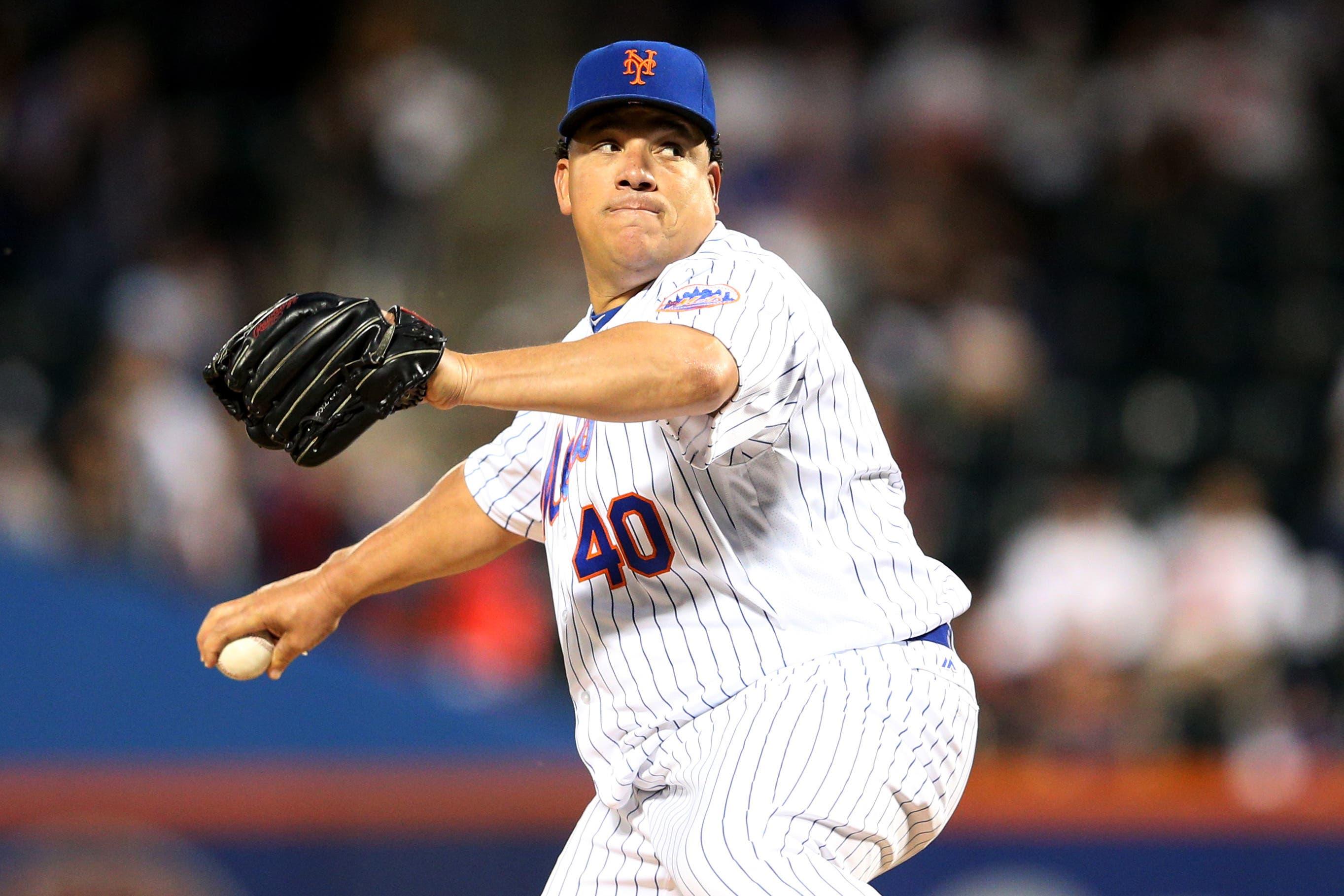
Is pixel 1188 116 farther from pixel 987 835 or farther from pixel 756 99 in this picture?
pixel 987 835

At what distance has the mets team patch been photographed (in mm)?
2432

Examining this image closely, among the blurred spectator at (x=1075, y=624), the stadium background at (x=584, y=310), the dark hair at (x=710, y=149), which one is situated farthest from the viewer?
the blurred spectator at (x=1075, y=624)

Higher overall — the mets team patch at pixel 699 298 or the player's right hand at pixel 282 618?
the mets team patch at pixel 699 298

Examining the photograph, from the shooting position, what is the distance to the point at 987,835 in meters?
5.46

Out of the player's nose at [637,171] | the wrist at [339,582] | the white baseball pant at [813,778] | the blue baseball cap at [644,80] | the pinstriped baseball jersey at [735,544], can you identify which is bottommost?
the white baseball pant at [813,778]

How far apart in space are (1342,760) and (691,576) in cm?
445

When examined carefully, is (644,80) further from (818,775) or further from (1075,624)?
(1075,624)

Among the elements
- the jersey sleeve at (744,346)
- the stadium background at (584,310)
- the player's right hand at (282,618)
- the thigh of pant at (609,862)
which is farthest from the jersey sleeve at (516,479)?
the stadium background at (584,310)

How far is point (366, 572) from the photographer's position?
3230 millimetres

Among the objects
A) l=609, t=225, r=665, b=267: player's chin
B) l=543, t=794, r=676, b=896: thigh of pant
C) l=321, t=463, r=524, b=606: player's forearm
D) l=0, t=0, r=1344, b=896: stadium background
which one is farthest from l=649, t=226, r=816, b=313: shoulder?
l=0, t=0, r=1344, b=896: stadium background

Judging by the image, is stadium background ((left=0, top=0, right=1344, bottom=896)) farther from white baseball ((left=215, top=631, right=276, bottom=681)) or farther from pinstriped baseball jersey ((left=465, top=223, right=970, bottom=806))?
pinstriped baseball jersey ((left=465, top=223, right=970, bottom=806))

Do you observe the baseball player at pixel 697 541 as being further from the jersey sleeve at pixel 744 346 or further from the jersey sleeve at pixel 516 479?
the jersey sleeve at pixel 516 479

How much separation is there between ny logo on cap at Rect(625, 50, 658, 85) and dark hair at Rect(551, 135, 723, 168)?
0.20m

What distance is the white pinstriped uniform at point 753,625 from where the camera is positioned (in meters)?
2.45
